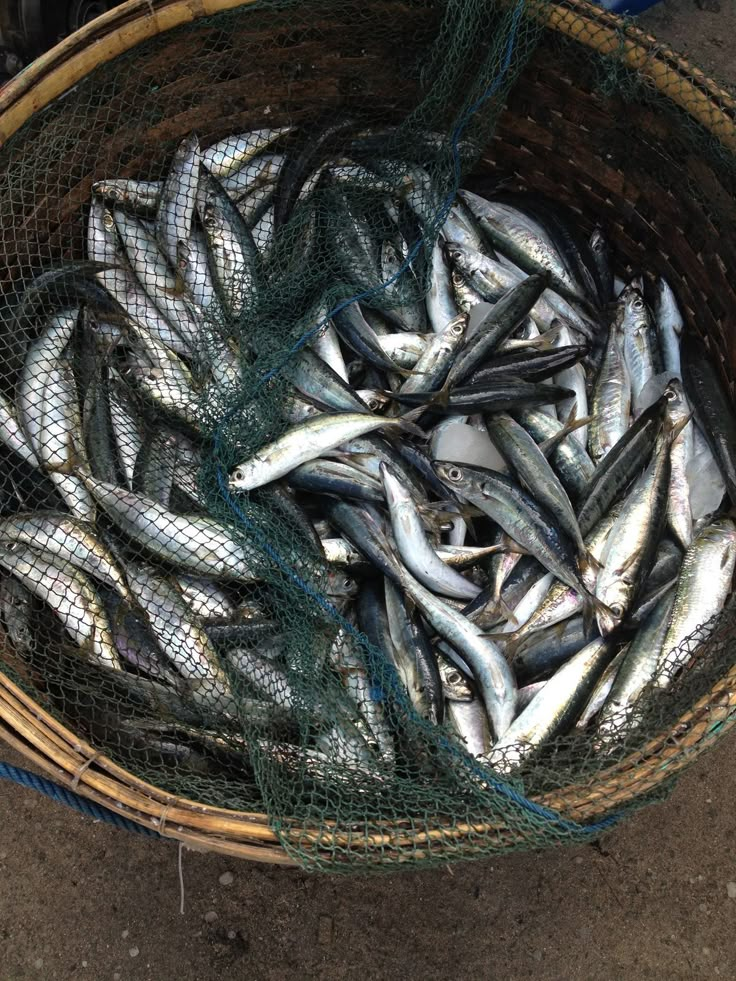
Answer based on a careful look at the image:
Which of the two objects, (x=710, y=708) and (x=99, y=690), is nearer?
(x=710, y=708)

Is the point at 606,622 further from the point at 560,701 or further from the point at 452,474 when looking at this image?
the point at 452,474

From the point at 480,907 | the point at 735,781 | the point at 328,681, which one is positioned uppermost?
the point at 328,681

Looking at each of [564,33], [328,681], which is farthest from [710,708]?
[564,33]

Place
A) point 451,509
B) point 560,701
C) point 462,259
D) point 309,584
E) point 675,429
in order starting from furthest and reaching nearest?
point 462,259 < point 675,429 < point 451,509 < point 309,584 < point 560,701

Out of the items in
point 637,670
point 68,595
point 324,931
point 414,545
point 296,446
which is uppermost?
point 296,446

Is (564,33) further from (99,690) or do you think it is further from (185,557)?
(99,690)

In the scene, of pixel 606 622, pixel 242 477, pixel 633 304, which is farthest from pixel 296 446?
pixel 633 304

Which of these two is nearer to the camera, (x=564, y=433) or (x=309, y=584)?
(x=309, y=584)
